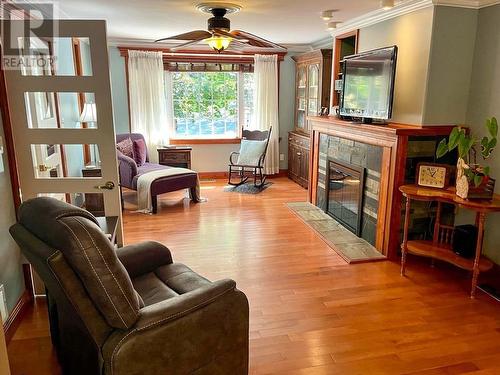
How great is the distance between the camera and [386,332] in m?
2.47

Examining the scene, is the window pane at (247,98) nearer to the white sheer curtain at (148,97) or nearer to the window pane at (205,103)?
the window pane at (205,103)

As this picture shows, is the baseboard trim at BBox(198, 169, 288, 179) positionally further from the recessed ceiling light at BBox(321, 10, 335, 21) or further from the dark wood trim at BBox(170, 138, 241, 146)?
the recessed ceiling light at BBox(321, 10, 335, 21)

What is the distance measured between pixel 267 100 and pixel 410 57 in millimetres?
3432

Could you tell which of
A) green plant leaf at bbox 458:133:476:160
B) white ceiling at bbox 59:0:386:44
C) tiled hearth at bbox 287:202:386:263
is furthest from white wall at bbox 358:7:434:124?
tiled hearth at bbox 287:202:386:263

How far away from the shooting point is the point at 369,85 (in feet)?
12.5

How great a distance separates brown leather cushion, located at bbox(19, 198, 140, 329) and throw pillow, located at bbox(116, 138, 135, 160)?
401 centimetres

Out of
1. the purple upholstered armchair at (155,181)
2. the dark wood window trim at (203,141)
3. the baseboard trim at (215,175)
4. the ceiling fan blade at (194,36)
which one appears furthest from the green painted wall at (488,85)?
the dark wood window trim at (203,141)

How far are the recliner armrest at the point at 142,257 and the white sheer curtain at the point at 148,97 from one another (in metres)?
4.34

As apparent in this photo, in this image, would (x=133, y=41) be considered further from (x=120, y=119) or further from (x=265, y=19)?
(x=265, y=19)

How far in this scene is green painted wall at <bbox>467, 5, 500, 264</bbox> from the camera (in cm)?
311

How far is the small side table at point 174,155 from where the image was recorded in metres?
6.12

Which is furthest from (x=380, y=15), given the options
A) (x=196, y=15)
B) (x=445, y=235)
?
(x=445, y=235)

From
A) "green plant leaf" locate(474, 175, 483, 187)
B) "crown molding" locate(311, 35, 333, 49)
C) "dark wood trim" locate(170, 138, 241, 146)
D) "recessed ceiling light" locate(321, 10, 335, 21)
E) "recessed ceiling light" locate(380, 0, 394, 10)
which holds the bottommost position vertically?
"dark wood trim" locate(170, 138, 241, 146)

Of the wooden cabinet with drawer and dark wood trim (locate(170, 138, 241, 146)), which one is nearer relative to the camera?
the wooden cabinet with drawer
